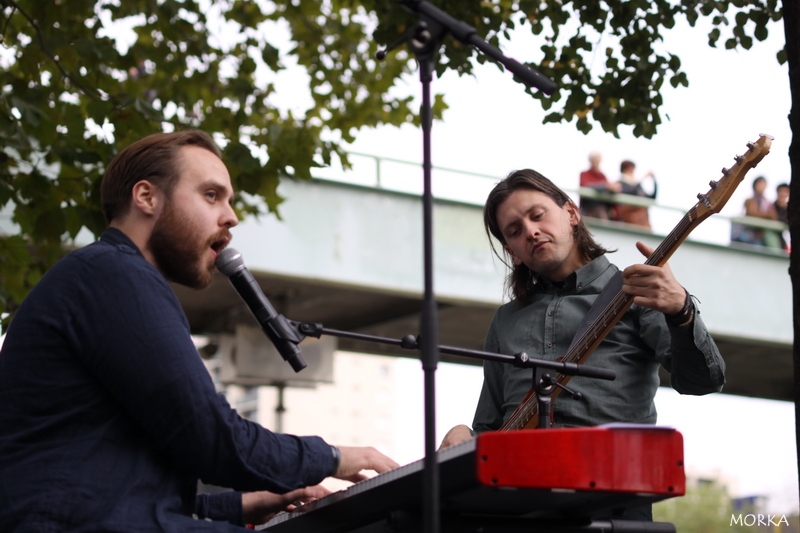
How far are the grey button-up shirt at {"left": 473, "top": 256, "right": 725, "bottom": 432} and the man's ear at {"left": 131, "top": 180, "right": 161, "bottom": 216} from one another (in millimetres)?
1361

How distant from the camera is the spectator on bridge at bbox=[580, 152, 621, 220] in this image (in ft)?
39.5

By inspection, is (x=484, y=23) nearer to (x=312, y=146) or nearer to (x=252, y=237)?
(x=312, y=146)

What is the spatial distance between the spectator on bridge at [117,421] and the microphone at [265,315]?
217 mm

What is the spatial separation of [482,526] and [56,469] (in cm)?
99

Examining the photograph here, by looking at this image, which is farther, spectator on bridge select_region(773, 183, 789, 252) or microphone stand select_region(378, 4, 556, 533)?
spectator on bridge select_region(773, 183, 789, 252)

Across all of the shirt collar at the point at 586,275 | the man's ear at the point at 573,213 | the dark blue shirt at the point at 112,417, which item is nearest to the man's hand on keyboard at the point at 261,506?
the dark blue shirt at the point at 112,417

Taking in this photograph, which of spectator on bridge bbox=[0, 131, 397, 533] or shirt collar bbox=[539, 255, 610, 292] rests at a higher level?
shirt collar bbox=[539, 255, 610, 292]

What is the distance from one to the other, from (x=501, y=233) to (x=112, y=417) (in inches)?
72.8

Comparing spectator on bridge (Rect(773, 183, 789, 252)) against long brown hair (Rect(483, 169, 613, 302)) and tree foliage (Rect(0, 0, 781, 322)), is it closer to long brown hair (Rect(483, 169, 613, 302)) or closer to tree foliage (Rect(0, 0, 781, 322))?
tree foliage (Rect(0, 0, 781, 322))

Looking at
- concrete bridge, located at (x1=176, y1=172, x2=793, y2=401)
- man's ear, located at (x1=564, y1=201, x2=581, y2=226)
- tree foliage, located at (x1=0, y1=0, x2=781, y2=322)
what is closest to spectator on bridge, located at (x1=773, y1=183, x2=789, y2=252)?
concrete bridge, located at (x1=176, y1=172, x2=793, y2=401)

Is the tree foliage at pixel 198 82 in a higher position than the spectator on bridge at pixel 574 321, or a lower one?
higher

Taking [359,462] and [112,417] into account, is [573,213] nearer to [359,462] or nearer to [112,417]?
[359,462]

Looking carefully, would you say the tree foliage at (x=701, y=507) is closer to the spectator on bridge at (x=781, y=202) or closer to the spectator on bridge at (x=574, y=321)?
the spectator on bridge at (x=781, y=202)

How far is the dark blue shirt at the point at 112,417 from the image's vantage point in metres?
2.27
